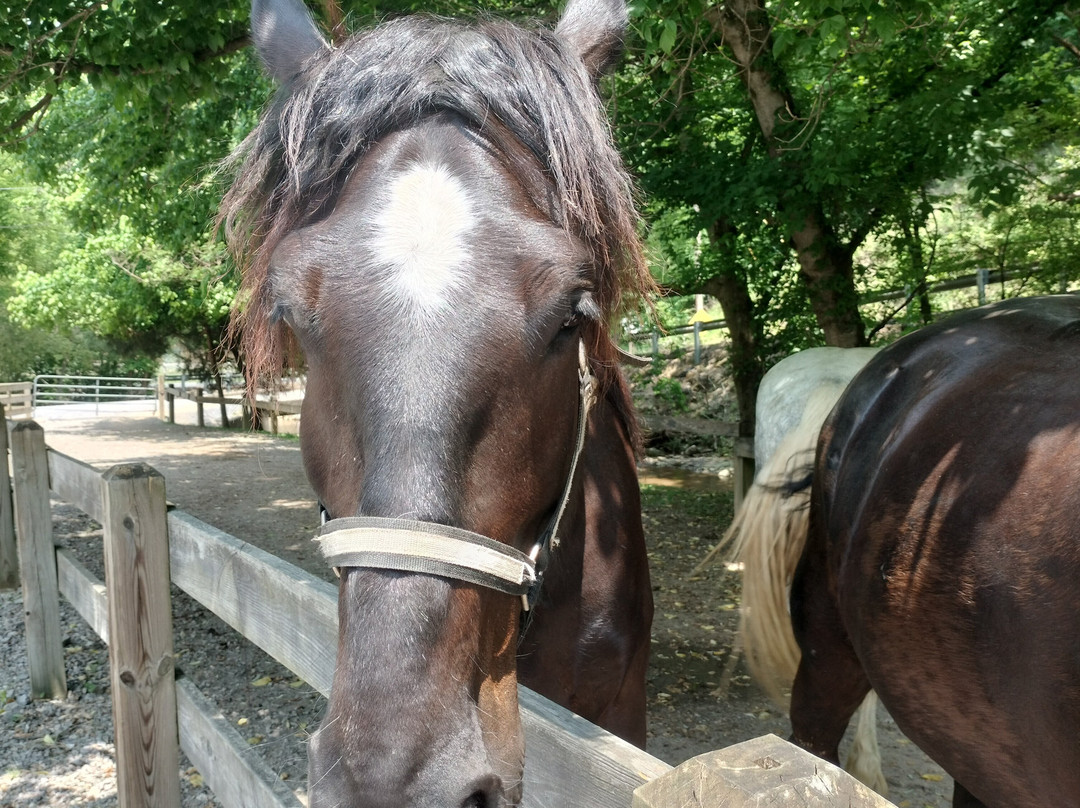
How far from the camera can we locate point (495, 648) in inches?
51.3

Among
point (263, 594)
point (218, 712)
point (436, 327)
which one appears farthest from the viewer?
point (218, 712)

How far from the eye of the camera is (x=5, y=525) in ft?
20.6

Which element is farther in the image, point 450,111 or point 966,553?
point 966,553

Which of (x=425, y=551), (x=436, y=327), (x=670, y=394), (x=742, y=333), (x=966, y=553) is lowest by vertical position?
(x=670, y=394)

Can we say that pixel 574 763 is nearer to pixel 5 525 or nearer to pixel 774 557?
pixel 774 557

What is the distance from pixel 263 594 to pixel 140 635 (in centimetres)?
78

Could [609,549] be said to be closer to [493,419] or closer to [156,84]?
[493,419]

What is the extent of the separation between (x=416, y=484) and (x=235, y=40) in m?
5.86

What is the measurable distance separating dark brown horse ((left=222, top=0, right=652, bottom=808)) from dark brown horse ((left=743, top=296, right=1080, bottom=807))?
1.15 metres

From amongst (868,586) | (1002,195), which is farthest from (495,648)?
(1002,195)

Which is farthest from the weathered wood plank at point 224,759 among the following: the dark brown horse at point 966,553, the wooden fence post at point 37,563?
the wooden fence post at point 37,563

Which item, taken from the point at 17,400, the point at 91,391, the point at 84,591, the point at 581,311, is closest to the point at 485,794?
the point at 581,311

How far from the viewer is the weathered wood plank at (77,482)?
12.4 ft

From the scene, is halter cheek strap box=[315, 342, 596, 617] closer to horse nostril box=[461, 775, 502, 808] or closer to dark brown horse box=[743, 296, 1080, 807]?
horse nostril box=[461, 775, 502, 808]
